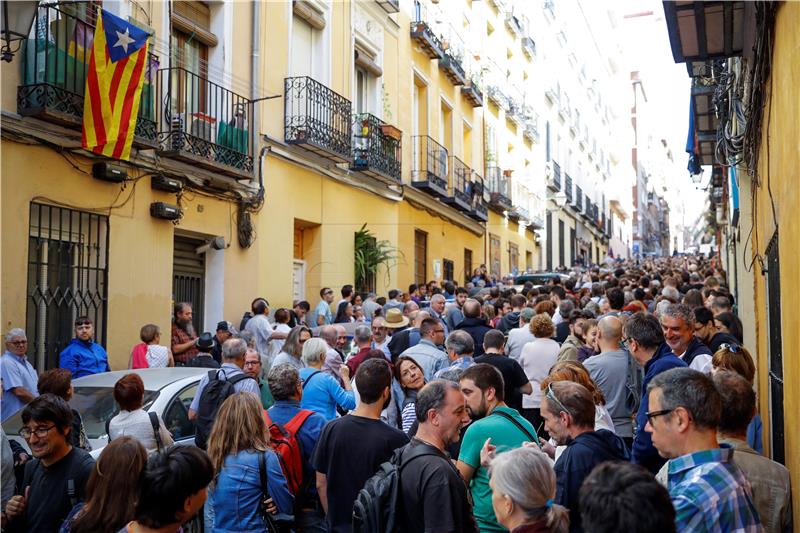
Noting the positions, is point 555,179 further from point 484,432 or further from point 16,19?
point 484,432

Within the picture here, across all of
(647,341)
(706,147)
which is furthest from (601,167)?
(647,341)

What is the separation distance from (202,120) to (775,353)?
8.68 m

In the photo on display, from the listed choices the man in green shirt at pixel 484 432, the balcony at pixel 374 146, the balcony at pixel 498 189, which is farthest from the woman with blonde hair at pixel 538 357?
the balcony at pixel 498 189

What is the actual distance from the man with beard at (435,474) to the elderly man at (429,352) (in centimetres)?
301

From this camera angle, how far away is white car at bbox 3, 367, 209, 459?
629 cm

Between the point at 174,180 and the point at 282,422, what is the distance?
267 inches

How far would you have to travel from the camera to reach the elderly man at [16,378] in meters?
7.03

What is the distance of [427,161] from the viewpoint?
20.5 metres

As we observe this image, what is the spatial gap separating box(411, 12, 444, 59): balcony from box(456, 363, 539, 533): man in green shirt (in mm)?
16337

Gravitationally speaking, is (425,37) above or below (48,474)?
above

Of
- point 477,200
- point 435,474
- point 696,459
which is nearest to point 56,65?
point 435,474

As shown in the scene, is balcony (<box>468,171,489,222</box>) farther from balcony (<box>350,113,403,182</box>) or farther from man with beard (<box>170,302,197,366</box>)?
man with beard (<box>170,302,197,366</box>)

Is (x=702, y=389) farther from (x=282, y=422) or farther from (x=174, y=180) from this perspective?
(x=174, y=180)

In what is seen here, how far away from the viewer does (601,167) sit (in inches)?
2108
